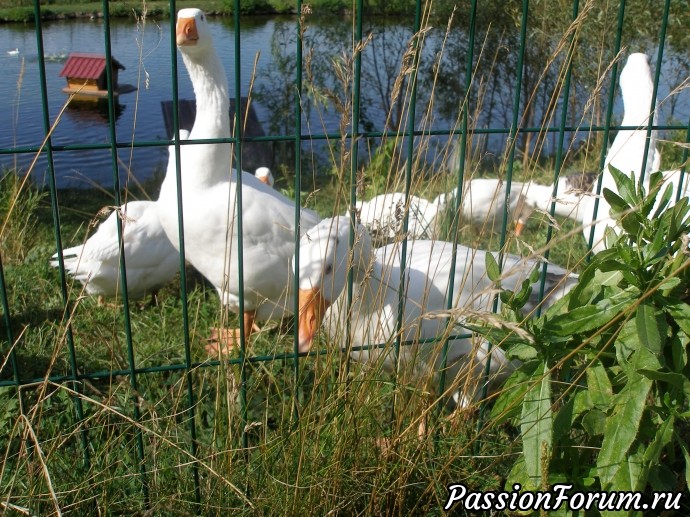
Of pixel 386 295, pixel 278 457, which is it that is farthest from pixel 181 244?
pixel 386 295

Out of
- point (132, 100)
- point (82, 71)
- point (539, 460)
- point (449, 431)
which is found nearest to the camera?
point (539, 460)

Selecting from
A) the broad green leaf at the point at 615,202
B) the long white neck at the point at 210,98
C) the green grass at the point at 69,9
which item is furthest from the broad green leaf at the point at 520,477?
the green grass at the point at 69,9

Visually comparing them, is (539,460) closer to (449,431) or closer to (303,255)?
(449,431)

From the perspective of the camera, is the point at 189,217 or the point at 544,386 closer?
the point at 544,386

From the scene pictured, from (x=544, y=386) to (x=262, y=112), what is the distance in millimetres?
11988

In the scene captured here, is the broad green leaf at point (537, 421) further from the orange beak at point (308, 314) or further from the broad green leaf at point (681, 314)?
the orange beak at point (308, 314)

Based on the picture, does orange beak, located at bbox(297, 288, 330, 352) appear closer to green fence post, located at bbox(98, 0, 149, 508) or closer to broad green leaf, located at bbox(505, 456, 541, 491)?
green fence post, located at bbox(98, 0, 149, 508)

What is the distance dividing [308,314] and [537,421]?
3.87ft

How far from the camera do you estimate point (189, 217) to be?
4426 millimetres

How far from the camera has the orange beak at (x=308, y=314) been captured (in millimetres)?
3104

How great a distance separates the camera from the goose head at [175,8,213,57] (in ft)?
15.6

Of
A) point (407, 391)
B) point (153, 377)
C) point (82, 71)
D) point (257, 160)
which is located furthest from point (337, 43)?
point (407, 391)

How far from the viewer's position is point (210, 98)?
4793 millimetres

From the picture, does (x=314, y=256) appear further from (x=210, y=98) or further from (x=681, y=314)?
(x=210, y=98)
